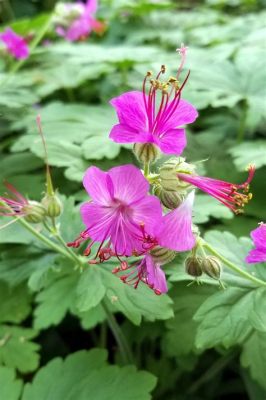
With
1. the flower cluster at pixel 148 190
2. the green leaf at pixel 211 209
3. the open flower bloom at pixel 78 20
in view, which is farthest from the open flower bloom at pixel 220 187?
the open flower bloom at pixel 78 20

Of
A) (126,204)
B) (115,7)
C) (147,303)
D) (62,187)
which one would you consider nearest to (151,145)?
(126,204)

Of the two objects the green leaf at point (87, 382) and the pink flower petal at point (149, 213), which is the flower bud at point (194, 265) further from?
the green leaf at point (87, 382)

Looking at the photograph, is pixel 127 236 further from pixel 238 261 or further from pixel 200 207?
pixel 200 207

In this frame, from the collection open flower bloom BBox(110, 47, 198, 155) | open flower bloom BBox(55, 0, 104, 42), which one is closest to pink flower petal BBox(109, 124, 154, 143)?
open flower bloom BBox(110, 47, 198, 155)

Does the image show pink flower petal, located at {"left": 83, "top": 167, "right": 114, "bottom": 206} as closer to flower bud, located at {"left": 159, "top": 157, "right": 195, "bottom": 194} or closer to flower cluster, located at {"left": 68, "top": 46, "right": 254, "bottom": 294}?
flower cluster, located at {"left": 68, "top": 46, "right": 254, "bottom": 294}

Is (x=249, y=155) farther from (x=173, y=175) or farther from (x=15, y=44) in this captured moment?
(x=15, y=44)
